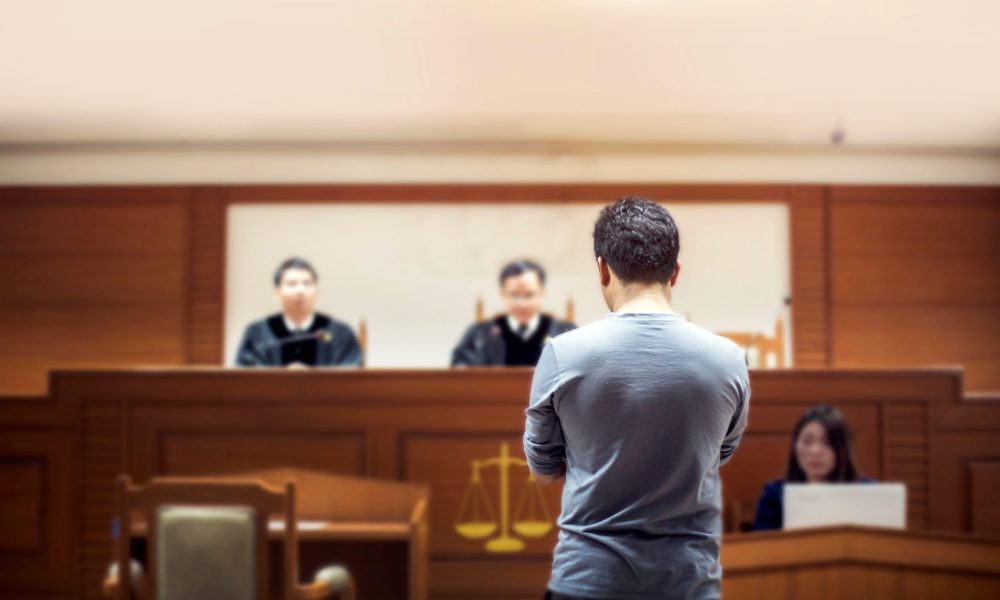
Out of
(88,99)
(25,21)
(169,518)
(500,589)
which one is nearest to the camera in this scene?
(169,518)

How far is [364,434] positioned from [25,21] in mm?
2468

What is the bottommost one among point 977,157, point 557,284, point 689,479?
point 689,479

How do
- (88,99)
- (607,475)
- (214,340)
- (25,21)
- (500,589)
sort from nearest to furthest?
(607,475)
(500,589)
(25,21)
(88,99)
(214,340)

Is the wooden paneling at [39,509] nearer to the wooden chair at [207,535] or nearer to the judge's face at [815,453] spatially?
the wooden chair at [207,535]

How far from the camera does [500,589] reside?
4.05 m

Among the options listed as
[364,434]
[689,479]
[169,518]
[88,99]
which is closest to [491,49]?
[364,434]

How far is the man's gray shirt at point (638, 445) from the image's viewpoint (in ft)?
4.83

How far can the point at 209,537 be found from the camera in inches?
112

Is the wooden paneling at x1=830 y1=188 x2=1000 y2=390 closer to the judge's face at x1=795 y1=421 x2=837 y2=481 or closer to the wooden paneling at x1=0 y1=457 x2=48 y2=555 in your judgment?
the judge's face at x1=795 y1=421 x2=837 y2=481

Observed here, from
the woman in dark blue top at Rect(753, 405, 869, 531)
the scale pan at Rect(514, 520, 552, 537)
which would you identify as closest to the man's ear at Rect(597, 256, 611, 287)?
the woman in dark blue top at Rect(753, 405, 869, 531)

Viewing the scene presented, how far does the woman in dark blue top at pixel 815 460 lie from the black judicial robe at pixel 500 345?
5.61 ft

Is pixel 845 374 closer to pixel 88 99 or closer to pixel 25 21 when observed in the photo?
pixel 25 21

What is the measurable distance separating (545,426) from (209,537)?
166cm

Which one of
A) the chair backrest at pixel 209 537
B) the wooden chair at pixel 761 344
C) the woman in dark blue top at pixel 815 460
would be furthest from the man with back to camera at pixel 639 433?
the wooden chair at pixel 761 344
